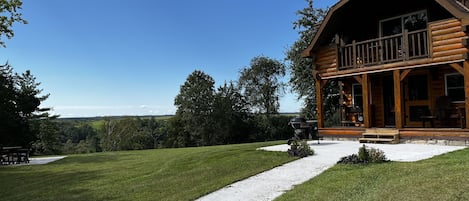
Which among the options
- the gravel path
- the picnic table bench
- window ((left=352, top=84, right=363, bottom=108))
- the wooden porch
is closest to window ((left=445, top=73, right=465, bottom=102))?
the wooden porch

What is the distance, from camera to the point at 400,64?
38.0 ft

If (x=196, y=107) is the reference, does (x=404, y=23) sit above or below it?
above

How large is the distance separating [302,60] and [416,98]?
10372mm

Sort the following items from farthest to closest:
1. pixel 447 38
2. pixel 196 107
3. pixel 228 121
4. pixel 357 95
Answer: pixel 196 107 → pixel 228 121 → pixel 357 95 → pixel 447 38

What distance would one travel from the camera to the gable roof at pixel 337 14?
1011 cm

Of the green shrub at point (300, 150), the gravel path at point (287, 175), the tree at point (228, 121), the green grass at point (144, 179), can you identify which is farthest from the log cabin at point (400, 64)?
the tree at point (228, 121)

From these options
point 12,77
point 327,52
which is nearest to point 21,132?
point 12,77

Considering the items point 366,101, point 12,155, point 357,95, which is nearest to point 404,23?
point 366,101

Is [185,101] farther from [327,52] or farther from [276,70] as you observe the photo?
[327,52]

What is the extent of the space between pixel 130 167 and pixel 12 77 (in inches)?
840

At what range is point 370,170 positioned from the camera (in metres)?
6.76

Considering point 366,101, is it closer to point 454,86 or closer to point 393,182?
point 454,86

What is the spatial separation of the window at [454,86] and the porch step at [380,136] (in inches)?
113

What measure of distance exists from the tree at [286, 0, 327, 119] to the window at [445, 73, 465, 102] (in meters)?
10.9
